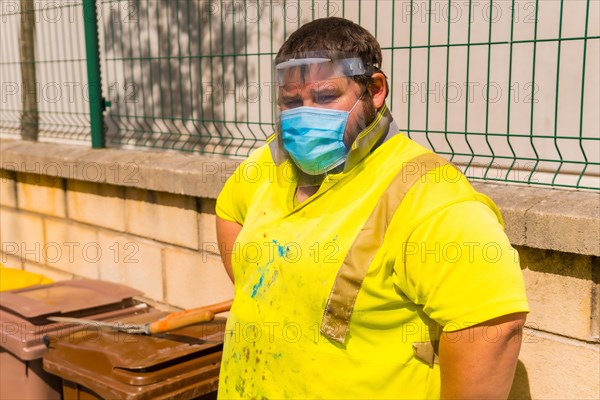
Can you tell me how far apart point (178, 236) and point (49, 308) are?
3.75 feet

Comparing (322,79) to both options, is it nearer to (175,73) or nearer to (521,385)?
(521,385)

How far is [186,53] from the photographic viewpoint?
15.8ft

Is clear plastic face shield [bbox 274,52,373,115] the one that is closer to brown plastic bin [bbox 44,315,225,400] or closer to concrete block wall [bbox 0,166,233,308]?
brown plastic bin [bbox 44,315,225,400]

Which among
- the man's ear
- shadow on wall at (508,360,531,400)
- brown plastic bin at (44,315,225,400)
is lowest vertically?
shadow on wall at (508,360,531,400)

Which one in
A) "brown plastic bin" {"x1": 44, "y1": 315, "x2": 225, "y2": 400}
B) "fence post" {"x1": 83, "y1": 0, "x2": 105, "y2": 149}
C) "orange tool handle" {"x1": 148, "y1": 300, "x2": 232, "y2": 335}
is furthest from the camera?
"fence post" {"x1": 83, "y1": 0, "x2": 105, "y2": 149}

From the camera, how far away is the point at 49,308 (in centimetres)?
335

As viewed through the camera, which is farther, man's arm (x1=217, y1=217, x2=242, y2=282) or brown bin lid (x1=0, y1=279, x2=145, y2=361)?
brown bin lid (x1=0, y1=279, x2=145, y2=361)

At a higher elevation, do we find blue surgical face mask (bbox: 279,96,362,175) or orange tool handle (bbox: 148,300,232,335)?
blue surgical face mask (bbox: 279,96,362,175)

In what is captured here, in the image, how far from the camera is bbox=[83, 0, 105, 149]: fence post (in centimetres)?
522

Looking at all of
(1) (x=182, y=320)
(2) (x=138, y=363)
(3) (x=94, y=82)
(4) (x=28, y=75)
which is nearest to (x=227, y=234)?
(1) (x=182, y=320)

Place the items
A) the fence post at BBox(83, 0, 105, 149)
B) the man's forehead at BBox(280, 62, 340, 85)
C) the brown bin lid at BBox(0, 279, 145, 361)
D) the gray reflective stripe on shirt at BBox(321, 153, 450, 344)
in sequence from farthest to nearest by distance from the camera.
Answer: the fence post at BBox(83, 0, 105, 149)
the brown bin lid at BBox(0, 279, 145, 361)
the man's forehead at BBox(280, 62, 340, 85)
the gray reflective stripe on shirt at BBox(321, 153, 450, 344)

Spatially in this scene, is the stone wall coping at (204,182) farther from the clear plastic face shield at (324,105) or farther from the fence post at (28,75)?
the clear plastic face shield at (324,105)

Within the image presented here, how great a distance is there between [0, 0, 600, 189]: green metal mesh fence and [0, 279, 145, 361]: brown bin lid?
1.21m

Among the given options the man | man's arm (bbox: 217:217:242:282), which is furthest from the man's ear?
man's arm (bbox: 217:217:242:282)
